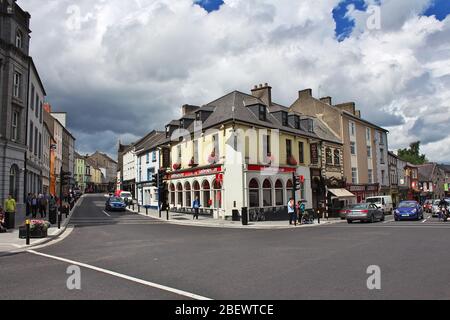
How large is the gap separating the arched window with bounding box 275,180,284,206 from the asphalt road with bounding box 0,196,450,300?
1705 cm

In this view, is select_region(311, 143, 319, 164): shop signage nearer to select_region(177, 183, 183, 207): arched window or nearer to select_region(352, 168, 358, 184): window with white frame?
select_region(352, 168, 358, 184): window with white frame

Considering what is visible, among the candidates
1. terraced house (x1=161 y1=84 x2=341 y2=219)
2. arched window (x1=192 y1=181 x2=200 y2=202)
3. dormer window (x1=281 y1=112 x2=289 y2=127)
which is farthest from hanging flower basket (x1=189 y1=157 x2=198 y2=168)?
dormer window (x1=281 y1=112 x2=289 y2=127)

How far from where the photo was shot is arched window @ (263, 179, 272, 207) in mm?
29719

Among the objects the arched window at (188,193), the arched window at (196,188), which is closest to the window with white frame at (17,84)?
the arched window at (196,188)

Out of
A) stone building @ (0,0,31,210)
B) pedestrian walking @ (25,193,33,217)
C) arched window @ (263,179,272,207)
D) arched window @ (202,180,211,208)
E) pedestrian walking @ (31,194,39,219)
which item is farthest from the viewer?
arched window @ (202,180,211,208)

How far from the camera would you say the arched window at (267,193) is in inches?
1170

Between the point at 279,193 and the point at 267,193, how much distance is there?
168 centimetres

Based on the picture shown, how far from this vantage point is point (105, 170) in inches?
5448

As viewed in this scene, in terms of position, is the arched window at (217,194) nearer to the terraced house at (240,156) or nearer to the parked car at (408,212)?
the terraced house at (240,156)

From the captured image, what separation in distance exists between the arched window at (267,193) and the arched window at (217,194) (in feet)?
12.0

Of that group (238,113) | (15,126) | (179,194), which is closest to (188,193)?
(179,194)

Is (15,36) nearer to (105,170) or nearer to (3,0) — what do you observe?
→ (3,0)

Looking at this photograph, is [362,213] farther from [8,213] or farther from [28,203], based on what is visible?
[28,203]

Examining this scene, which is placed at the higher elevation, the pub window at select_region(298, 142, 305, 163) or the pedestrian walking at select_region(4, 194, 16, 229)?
the pub window at select_region(298, 142, 305, 163)
